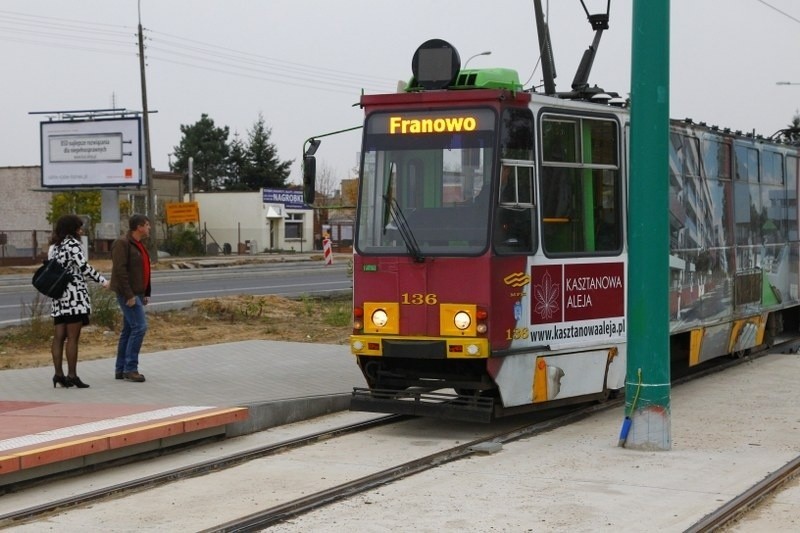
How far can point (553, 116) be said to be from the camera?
10.8 m

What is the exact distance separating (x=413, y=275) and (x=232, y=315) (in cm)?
1224

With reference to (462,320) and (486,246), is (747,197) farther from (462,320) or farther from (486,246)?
(462,320)

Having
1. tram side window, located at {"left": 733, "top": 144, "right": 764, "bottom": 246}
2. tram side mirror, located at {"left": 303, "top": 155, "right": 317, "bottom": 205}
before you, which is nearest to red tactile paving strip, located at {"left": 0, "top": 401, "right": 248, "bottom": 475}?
tram side mirror, located at {"left": 303, "top": 155, "right": 317, "bottom": 205}

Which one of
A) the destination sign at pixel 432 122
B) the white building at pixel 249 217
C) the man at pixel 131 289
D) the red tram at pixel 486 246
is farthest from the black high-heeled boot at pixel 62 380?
the white building at pixel 249 217

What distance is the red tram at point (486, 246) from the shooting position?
10.3 meters

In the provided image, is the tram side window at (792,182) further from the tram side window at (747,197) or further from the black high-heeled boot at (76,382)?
the black high-heeled boot at (76,382)

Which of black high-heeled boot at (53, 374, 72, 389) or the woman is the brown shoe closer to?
the woman

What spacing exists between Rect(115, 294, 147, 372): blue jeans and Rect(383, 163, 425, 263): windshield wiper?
11.2 ft

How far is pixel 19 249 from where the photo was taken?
57.0 m

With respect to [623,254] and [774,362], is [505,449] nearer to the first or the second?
[623,254]

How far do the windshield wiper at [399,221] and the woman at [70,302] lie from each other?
3476 millimetres

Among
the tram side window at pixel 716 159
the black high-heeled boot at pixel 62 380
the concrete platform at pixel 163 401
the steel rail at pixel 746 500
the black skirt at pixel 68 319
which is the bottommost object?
the steel rail at pixel 746 500

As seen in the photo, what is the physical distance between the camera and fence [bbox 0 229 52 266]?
55.2 metres

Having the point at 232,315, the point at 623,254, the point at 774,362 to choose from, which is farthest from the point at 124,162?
the point at 623,254
